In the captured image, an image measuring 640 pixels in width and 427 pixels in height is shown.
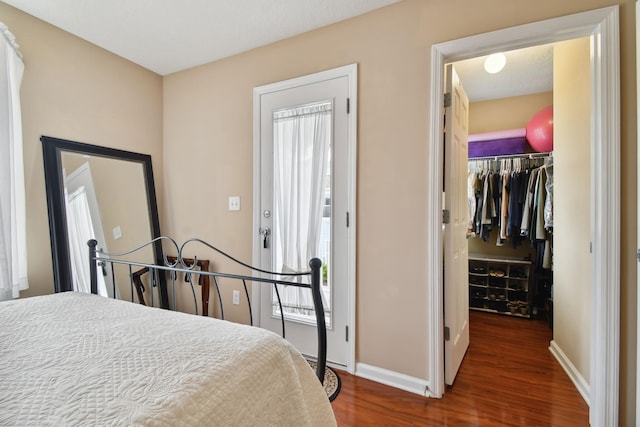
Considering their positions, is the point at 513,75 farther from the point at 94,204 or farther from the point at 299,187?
the point at 94,204

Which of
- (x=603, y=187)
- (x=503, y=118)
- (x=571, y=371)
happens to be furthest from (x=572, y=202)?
(x=503, y=118)

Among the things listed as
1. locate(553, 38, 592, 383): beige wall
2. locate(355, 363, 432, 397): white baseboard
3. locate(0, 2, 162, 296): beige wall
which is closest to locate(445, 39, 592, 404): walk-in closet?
locate(553, 38, 592, 383): beige wall

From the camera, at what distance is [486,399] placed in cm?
185

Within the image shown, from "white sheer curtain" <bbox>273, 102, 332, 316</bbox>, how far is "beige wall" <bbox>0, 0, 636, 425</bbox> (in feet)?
0.95

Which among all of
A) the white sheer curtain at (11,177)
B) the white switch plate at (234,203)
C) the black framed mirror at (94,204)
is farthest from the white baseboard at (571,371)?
the white sheer curtain at (11,177)

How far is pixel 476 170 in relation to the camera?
11.8 feet

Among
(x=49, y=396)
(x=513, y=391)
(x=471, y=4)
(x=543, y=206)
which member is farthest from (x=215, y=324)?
(x=543, y=206)

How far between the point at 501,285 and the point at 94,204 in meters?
4.10

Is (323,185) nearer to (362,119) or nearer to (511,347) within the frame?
(362,119)

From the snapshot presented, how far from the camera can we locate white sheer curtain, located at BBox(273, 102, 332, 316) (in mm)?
2242

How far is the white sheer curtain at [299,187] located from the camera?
2.24 meters

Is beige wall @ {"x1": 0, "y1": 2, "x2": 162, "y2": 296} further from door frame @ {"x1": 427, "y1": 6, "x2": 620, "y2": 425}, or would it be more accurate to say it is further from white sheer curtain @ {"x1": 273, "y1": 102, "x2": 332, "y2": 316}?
door frame @ {"x1": 427, "y1": 6, "x2": 620, "y2": 425}

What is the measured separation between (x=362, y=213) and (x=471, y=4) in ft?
4.57

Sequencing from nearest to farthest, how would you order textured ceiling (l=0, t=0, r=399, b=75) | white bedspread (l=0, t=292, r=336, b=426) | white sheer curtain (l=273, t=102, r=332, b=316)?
white bedspread (l=0, t=292, r=336, b=426) → textured ceiling (l=0, t=0, r=399, b=75) → white sheer curtain (l=273, t=102, r=332, b=316)
